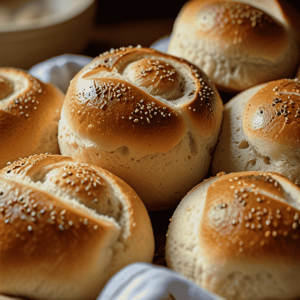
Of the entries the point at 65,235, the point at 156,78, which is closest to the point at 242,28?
the point at 156,78

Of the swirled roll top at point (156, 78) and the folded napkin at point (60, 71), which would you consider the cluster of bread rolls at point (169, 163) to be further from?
the folded napkin at point (60, 71)

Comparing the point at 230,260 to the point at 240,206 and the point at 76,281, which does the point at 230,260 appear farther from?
the point at 76,281

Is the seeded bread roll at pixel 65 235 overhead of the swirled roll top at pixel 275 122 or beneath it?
beneath

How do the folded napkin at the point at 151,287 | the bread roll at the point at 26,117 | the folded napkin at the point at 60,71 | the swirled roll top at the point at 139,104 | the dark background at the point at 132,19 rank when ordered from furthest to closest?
the dark background at the point at 132,19 < the folded napkin at the point at 60,71 < the bread roll at the point at 26,117 < the swirled roll top at the point at 139,104 < the folded napkin at the point at 151,287

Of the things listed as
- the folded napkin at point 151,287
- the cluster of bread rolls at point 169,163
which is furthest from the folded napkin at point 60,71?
the folded napkin at point 151,287

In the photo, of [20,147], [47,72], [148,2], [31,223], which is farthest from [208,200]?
[148,2]

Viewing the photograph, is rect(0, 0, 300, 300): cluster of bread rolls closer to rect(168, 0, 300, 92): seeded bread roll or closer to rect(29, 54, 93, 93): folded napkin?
rect(168, 0, 300, 92): seeded bread roll

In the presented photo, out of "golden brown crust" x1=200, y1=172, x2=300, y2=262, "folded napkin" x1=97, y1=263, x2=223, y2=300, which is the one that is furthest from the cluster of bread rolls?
"folded napkin" x1=97, y1=263, x2=223, y2=300
